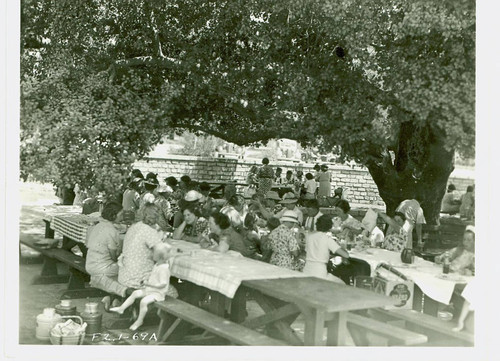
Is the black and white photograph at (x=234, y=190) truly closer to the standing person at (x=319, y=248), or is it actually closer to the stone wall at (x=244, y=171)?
the standing person at (x=319, y=248)

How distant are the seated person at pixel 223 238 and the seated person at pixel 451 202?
6239 millimetres

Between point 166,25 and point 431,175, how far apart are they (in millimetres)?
5088

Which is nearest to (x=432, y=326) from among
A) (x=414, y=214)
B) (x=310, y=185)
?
(x=414, y=214)

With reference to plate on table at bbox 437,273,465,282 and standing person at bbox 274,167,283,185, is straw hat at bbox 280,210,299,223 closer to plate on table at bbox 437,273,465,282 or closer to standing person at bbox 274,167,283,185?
plate on table at bbox 437,273,465,282

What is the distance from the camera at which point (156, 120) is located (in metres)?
11.0

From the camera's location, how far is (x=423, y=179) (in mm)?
12203

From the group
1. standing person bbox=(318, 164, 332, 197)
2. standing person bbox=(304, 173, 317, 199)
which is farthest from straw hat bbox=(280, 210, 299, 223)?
standing person bbox=(318, 164, 332, 197)

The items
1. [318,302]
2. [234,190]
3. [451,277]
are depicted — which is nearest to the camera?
[318,302]

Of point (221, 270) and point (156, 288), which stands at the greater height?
point (221, 270)

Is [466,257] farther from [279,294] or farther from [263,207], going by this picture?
→ [263,207]

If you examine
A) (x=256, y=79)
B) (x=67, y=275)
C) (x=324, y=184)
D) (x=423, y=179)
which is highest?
(x=256, y=79)

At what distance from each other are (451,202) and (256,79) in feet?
17.0
